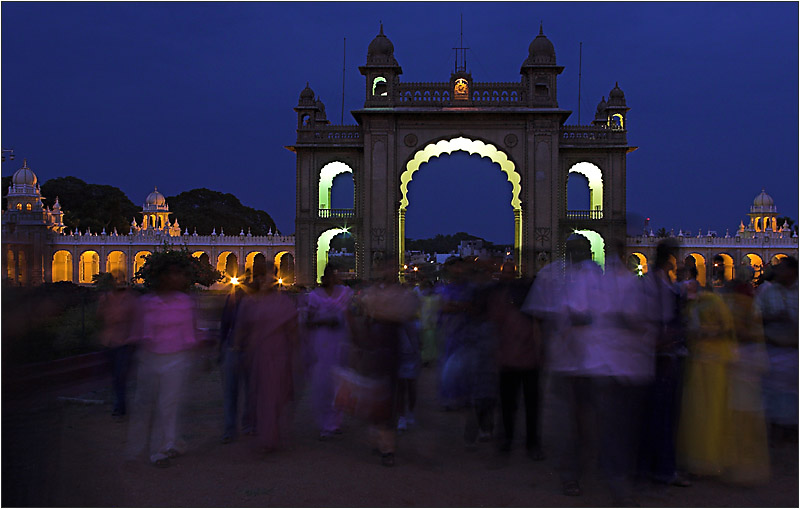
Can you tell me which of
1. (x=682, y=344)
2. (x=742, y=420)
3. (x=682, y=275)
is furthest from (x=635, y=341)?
(x=682, y=275)

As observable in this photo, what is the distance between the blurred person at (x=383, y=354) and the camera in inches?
247

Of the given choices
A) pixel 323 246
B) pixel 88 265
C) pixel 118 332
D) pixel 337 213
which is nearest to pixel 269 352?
pixel 118 332

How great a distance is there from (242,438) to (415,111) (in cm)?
2653

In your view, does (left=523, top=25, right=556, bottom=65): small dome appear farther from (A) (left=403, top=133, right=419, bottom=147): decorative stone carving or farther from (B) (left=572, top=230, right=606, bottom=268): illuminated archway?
(B) (left=572, top=230, right=606, bottom=268): illuminated archway

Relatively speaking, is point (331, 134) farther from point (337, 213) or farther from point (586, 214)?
point (586, 214)

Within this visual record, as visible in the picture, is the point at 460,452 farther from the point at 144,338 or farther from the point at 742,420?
the point at 144,338

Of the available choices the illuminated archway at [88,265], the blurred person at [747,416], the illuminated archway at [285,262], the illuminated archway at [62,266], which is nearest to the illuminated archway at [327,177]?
the illuminated archway at [285,262]

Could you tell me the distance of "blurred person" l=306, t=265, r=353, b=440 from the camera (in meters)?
7.43

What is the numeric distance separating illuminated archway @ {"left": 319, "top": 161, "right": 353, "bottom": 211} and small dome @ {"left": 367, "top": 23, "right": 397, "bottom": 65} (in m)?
5.03

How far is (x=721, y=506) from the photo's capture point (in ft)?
17.5

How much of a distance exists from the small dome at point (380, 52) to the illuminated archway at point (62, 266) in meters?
26.6

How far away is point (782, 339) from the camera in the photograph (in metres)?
6.60

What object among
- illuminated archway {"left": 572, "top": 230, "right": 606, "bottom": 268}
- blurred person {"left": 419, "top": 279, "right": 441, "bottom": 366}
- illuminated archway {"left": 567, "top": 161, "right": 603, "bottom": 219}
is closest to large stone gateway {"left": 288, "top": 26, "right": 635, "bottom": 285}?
illuminated archway {"left": 567, "top": 161, "right": 603, "bottom": 219}

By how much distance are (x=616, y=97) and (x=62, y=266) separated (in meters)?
36.8
